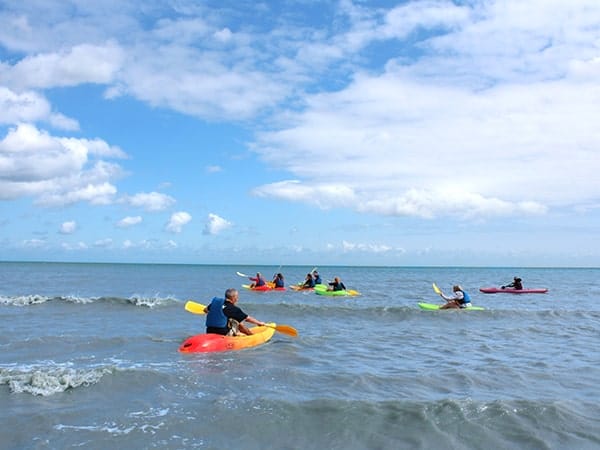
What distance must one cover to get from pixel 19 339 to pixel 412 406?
10181mm

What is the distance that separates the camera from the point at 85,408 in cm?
678

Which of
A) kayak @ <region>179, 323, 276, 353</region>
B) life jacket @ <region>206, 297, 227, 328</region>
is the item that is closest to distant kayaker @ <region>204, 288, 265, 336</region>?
life jacket @ <region>206, 297, 227, 328</region>

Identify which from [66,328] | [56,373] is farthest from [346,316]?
[56,373]

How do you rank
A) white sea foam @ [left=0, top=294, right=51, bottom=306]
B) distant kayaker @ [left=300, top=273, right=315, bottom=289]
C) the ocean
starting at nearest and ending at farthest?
the ocean, white sea foam @ [left=0, top=294, right=51, bottom=306], distant kayaker @ [left=300, top=273, right=315, bottom=289]

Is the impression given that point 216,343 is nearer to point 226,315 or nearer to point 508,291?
point 226,315

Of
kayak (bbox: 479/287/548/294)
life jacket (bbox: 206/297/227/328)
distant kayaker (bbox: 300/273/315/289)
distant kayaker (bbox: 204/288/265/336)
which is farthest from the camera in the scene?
kayak (bbox: 479/287/548/294)

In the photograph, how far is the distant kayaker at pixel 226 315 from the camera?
36.4 ft

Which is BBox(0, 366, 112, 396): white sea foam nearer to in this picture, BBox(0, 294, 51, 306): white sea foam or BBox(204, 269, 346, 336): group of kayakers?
BBox(204, 269, 346, 336): group of kayakers

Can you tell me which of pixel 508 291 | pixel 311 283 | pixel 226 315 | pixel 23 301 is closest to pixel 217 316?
pixel 226 315

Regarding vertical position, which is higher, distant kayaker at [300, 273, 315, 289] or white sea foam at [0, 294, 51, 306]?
distant kayaker at [300, 273, 315, 289]

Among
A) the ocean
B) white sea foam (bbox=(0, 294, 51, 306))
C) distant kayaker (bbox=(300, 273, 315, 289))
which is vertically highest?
distant kayaker (bbox=(300, 273, 315, 289))

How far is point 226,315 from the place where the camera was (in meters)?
11.2

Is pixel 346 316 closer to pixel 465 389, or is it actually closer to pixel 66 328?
pixel 66 328

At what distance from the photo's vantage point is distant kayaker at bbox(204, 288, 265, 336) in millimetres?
11086
